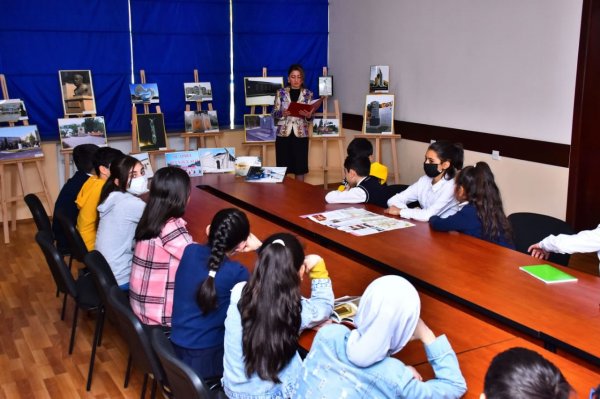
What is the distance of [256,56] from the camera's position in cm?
875

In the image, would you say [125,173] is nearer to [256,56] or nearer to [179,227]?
[179,227]

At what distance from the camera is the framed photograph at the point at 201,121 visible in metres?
8.03

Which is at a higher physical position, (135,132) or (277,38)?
(277,38)

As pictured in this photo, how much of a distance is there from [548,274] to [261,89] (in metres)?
5.93

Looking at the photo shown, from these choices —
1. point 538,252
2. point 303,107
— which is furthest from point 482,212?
point 303,107

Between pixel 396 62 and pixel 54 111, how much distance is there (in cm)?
418

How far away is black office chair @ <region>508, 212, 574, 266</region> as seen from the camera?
3.93 m

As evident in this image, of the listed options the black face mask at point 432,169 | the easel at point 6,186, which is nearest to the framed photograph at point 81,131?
the easel at point 6,186

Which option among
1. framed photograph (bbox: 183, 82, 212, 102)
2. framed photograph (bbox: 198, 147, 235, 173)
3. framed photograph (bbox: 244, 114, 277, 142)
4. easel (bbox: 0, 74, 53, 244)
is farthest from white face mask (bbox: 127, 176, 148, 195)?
framed photograph (bbox: 244, 114, 277, 142)

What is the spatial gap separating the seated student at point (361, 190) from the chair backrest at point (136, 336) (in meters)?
2.13

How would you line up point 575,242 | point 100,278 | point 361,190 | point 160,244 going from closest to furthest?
1. point 100,278
2. point 160,244
3. point 575,242
4. point 361,190

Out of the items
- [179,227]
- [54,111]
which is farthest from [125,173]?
[54,111]

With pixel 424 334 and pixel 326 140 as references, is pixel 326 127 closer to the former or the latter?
pixel 326 140

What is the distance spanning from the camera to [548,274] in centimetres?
313
